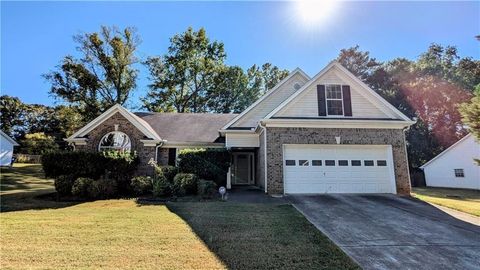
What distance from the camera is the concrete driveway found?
208 inches

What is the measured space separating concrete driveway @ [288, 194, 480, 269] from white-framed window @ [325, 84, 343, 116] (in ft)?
15.2

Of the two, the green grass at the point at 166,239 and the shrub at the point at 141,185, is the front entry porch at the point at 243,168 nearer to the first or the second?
the shrub at the point at 141,185

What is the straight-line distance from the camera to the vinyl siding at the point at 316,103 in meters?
13.6

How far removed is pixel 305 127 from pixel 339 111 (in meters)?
2.16

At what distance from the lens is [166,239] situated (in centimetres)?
612

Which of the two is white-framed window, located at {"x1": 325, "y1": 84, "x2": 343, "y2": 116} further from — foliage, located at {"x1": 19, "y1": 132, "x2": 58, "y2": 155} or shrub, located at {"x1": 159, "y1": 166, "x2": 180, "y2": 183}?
foliage, located at {"x1": 19, "y1": 132, "x2": 58, "y2": 155}

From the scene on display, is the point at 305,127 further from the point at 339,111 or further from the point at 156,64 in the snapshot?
the point at 156,64

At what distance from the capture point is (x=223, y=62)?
35500 mm

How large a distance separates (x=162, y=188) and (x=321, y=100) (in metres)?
8.78

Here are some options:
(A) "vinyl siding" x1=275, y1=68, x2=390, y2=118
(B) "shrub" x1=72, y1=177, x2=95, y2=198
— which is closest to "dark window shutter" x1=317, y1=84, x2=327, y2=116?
(A) "vinyl siding" x1=275, y1=68, x2=390, y2=118

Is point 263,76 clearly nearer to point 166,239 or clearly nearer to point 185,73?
point 185,73

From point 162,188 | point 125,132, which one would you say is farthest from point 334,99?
point 125,132

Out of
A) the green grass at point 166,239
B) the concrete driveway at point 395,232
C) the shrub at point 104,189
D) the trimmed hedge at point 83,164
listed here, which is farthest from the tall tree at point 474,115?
the shrub at point 104,189

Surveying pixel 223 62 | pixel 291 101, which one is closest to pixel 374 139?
pixel 291 101
